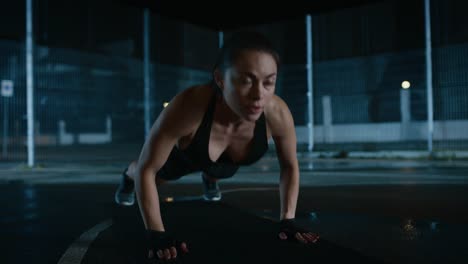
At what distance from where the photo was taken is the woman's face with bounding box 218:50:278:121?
7.06 ft

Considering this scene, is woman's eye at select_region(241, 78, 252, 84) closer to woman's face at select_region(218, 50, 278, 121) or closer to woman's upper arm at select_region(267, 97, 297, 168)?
woman's face at select_region(218, 50, 278, 121)

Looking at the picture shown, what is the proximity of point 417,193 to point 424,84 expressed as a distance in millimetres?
8214

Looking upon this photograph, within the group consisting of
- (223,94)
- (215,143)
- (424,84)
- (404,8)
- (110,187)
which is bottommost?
(110,187)

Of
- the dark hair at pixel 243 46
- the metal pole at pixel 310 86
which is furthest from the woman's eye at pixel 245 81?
the metal pole at pixel 310 86

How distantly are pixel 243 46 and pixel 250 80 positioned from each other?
16cm

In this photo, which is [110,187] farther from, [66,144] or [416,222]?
[66,144]

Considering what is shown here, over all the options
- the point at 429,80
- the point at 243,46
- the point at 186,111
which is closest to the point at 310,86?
the point at 429,80

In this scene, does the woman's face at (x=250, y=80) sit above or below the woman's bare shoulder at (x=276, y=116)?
above

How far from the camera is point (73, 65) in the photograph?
12.8 meters

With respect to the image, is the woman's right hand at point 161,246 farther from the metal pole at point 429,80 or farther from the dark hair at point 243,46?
the metal pole at point 429,80

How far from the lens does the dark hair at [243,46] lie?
2.17 meters

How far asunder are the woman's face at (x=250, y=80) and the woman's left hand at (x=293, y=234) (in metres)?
0.85

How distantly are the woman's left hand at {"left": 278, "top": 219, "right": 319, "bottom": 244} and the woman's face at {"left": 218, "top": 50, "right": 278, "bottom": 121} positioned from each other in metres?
0.85

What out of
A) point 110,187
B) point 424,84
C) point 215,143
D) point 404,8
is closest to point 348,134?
point 424,84
